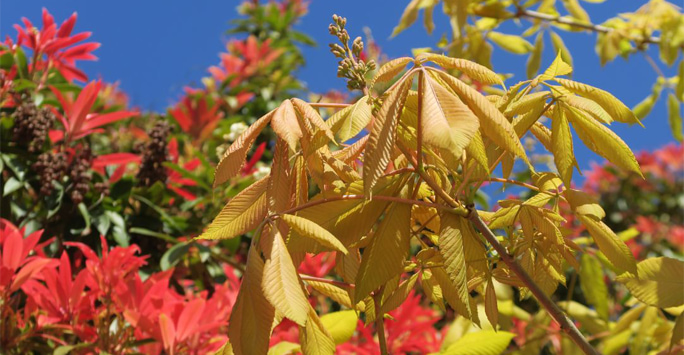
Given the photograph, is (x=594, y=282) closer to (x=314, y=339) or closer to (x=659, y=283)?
(x=659, y=283)

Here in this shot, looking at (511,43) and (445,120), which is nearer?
(445,120)

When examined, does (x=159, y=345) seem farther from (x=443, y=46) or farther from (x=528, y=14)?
(x=528, y=14)

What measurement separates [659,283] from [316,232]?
1.09 feet

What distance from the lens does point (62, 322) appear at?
3.35 feet

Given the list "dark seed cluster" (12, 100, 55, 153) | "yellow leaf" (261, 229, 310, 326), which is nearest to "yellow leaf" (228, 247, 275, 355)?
"yellow leaf" (261, 229, 310, 326)

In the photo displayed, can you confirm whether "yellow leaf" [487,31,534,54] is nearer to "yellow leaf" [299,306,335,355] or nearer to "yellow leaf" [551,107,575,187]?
"yellow leaf" [551,107,575,187]

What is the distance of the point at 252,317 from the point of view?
1.70ft

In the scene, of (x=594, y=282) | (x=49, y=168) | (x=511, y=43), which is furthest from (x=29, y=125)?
(x=594, y=282)

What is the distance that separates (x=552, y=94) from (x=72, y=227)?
1094 millimetres

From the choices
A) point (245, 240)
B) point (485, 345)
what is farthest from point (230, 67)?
point (485, 345)

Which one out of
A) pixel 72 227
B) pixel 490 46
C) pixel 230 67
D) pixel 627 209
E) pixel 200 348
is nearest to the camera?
pixel 200 348

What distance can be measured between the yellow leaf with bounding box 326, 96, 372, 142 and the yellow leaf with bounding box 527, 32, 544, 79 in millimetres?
1069

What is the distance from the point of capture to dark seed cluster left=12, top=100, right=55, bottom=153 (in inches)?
51.4

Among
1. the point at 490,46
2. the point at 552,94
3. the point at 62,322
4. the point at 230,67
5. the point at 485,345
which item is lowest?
the point at 485,345
